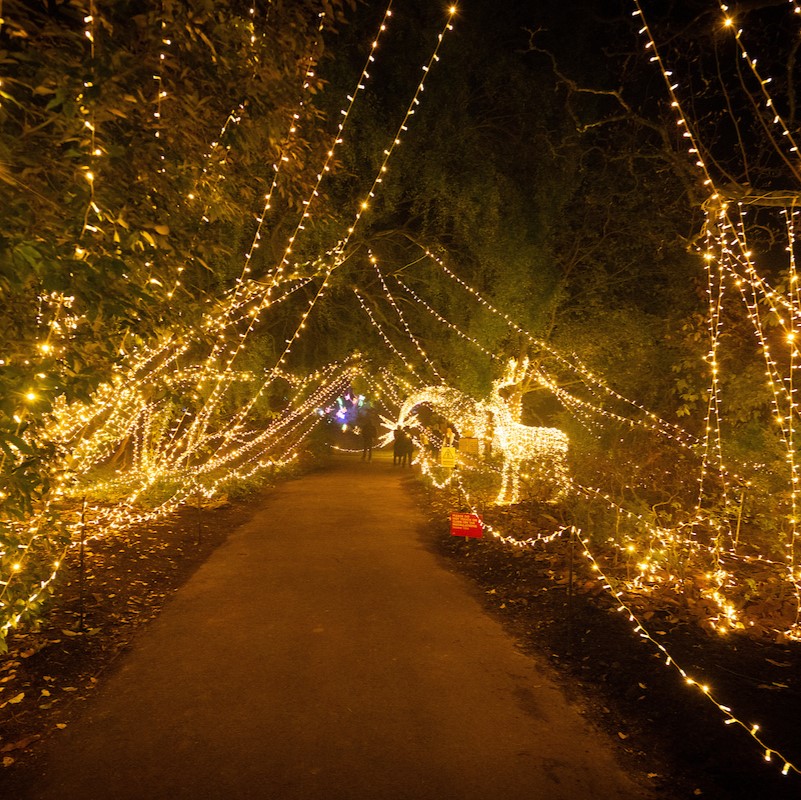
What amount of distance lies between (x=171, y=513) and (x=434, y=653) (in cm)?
715

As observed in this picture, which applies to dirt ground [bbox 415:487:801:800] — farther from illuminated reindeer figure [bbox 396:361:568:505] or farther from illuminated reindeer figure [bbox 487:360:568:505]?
illuminated reindeer figure [bbox 487:360:568:505]

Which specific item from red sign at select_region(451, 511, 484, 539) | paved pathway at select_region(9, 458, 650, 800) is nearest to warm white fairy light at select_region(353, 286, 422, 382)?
red sign at select_region(451, 511, 484, 539)

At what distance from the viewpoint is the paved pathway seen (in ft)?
11.2

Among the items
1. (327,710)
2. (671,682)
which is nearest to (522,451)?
(671,682)

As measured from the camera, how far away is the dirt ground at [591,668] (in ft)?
12.0

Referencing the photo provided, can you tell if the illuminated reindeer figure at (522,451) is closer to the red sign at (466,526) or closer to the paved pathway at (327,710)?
the red sign at (466,526)

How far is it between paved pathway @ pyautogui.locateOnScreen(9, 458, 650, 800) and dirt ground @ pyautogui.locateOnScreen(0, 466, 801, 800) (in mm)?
245

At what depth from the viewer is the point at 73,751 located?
365 centimetres

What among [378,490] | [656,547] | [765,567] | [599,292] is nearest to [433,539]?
[656,547]

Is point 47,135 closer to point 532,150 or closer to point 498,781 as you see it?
point 498,781

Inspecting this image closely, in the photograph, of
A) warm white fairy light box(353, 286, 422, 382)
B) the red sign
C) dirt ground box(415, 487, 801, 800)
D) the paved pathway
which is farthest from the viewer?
warm white fairy light box(353, 286, 422, 382)

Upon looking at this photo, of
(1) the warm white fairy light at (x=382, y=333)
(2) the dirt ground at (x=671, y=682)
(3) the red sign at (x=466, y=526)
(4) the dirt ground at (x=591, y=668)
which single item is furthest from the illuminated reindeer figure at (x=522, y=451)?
(1) the warm white fairy light at (x=382, y=333)

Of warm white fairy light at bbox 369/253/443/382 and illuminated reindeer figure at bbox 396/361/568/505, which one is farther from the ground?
warm white fairy light at bbox 369/253/443/382

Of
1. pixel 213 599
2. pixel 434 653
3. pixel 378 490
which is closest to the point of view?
pixel 434 653
